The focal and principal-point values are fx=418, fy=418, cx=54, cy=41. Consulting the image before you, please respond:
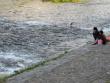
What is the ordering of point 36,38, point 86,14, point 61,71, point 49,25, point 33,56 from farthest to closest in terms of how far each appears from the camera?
point 86,14 < point 49,25 < point 36,38 < point 33,56 < point 61,71

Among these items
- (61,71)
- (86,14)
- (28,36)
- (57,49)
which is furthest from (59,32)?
(61,71)

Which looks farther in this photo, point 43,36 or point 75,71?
point 43,36

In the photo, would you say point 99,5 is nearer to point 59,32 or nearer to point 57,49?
point 59,32

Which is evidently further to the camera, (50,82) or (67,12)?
(67,12)

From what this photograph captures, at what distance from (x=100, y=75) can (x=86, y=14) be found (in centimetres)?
1472

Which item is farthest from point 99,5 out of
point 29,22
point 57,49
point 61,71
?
point 61,71

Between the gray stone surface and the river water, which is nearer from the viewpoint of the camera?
the gray stone surface

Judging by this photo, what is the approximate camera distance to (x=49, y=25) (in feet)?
60.2

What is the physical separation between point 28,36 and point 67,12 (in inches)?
301

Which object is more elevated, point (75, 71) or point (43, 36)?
point (75, 71)

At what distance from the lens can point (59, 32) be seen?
1672 cm

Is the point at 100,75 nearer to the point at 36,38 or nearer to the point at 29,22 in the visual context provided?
the point at 36,38

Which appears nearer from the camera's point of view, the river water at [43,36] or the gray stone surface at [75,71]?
the gray stone surface at [75,71]

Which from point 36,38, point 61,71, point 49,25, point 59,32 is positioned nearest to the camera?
point 61,71
